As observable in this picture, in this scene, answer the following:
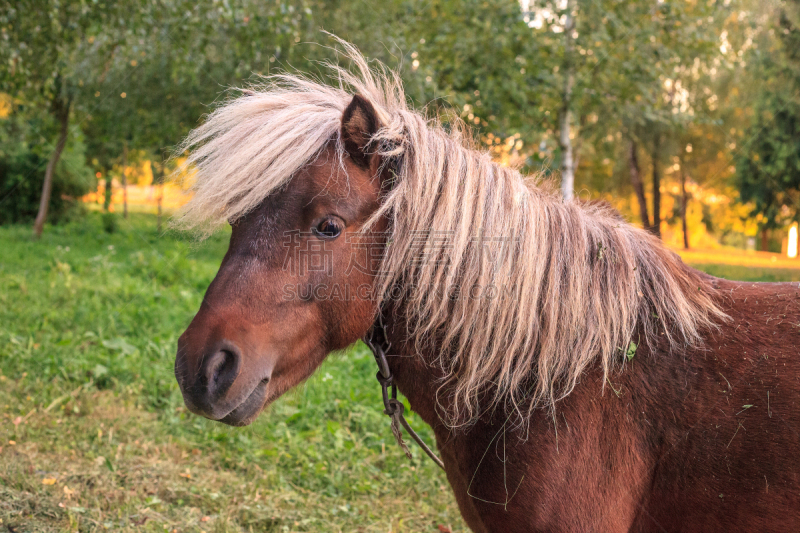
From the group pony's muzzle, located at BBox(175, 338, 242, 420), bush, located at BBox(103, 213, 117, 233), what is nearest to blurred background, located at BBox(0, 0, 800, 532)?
bush, located at BBox(103, 213, 117, 233)

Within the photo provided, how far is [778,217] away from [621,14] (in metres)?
15.6

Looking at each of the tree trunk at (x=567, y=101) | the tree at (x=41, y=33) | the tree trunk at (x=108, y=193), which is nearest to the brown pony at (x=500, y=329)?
the tree at (x=41, y=33)

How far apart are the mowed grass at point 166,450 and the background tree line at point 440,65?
7.29 ft

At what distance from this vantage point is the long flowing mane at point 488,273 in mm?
1822

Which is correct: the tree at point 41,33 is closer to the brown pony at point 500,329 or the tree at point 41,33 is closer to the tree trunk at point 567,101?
the brown pony at point 500,329

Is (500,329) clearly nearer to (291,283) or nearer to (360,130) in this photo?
(291,283)

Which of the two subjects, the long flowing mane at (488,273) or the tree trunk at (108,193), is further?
the tree trunk at (108,193)

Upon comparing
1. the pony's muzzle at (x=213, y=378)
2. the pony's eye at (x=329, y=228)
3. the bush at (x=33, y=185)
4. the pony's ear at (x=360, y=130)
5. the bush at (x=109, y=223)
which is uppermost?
the bush at (x=33, y=185)

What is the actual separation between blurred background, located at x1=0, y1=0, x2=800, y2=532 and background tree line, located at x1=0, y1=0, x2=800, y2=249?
0.06 meters

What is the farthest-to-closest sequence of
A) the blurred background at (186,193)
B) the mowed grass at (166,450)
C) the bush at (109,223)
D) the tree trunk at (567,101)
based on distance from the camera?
the bush at (109,223)
the tree trunk at (567,101)
the blurred background at (186,193)
the mowed grass at (166,450)

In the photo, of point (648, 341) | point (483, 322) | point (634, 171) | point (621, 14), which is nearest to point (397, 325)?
point (483, 322)

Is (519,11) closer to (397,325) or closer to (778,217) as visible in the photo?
(397,325)

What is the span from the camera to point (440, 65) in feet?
30.0

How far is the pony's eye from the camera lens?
181 cm
